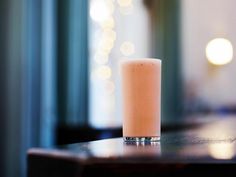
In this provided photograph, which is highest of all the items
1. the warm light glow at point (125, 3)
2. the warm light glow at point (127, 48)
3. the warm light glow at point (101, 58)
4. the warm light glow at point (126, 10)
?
the warm light glow at point (125, 3)

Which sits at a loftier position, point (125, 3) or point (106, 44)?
point (125, 3)

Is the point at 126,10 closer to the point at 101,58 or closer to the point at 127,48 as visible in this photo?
the point at 127,48

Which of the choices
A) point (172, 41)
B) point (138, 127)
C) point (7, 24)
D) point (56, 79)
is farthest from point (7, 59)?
point (138, 127)

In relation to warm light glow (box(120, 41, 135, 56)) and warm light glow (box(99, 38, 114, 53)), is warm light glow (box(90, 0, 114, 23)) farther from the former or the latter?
warm light glow (box(120, 41, 135, 56))

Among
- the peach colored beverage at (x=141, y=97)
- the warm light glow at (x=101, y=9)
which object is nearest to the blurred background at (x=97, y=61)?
the warm light glow at (x=101, y=9)

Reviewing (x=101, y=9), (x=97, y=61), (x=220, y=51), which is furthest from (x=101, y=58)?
(x=220, y=51)

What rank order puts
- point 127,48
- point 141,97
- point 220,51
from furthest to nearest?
point 127,48 < point 220,51 < point 141,97

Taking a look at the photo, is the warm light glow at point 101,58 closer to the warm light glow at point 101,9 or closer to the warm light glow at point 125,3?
the warm light glow at point 101,9
